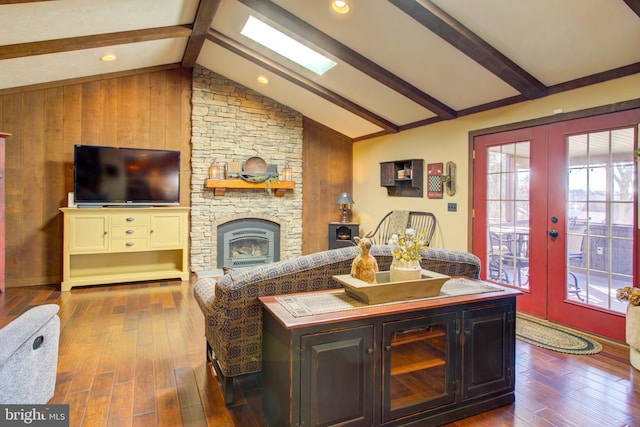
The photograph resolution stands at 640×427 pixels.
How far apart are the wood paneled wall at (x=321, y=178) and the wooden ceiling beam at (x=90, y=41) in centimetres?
298

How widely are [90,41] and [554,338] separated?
555 centimetres

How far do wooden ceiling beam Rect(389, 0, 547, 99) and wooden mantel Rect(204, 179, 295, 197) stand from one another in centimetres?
368

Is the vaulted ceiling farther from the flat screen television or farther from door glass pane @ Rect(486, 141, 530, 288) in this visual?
the flat screen television

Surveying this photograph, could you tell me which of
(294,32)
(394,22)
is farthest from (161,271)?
(394,22)

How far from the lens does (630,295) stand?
2.95 meters

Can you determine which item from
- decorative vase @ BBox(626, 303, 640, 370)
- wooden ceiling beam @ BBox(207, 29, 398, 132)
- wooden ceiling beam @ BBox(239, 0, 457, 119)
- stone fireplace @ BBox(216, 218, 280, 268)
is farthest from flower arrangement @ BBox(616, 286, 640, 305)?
stone fireplace @ BBox(216, 218, 280, 268)

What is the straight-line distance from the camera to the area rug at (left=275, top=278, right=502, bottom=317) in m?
1.94

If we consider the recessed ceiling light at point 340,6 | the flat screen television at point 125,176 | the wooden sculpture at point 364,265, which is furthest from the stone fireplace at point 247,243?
the wooden sculpture at point 364,265

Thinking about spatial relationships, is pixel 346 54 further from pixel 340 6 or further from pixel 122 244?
pixel 122 244

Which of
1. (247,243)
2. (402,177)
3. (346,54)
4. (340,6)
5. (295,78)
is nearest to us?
(340,6)

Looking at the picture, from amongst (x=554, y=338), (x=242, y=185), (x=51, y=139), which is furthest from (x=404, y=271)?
(x=51, y=139)

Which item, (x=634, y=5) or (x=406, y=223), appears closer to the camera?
(x=634, y=5)

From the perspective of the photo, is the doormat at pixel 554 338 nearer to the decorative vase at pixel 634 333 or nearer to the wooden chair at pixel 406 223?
the decorative vase at pixel 634 333

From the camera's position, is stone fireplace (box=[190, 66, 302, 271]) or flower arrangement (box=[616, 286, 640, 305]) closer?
flower arrangement (box=[616, 286, 640, 305])
